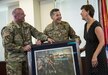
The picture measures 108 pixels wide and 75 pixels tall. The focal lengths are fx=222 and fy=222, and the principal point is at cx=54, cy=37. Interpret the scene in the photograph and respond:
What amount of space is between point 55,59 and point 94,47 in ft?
1.68

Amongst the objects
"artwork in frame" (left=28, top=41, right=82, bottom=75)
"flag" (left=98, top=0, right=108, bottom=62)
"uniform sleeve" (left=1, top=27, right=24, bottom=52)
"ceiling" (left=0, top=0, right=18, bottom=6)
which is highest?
"ceiling" (left=0, top=0, right=18, bottom=6)

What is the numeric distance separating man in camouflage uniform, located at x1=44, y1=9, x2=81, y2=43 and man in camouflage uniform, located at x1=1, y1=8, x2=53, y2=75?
0.43 metres

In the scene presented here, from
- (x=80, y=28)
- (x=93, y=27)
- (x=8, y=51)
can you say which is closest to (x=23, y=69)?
(x=8, y=51)

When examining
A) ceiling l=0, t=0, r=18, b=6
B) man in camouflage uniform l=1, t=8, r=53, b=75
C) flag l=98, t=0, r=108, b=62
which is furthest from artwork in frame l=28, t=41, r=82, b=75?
ceiling l=0, t=0, r=18, b=6

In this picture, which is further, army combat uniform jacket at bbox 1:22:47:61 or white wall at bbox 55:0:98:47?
white wall at bbox 55:0:98:47

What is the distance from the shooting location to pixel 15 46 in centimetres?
293

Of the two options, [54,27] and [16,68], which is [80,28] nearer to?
[54,27]

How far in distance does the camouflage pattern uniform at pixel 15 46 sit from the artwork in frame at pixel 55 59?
23 centimetres

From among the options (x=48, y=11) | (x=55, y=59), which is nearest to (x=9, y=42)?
(x=55, y=59)

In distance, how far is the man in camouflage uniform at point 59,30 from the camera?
340 centimetres

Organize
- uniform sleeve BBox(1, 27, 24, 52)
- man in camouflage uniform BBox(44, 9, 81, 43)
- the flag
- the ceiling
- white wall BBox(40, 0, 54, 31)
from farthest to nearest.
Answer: the ceiling < white wall BBox(40, 0, 54, 31) < the flag < man in camouflage uniform BBox(44, 9, 81, 43) < uniform sleeve BBox(1, 27, 24, 52)

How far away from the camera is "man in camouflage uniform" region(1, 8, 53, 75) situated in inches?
116

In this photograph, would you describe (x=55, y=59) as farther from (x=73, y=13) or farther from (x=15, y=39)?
(x=73, y=13)

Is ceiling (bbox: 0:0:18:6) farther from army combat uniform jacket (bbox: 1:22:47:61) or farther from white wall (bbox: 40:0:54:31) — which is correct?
army combat uniform jacket (bbox: 1:22:47:61)
